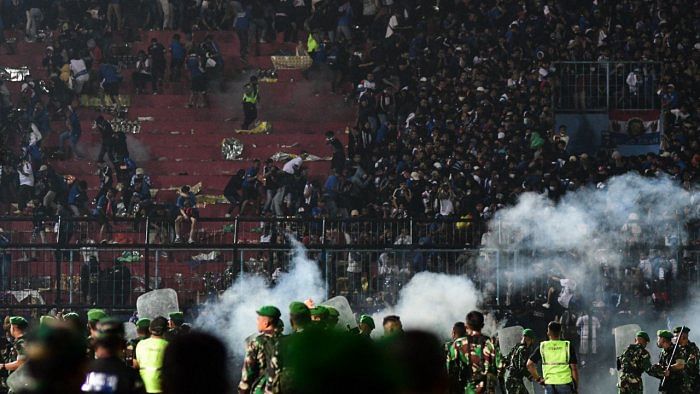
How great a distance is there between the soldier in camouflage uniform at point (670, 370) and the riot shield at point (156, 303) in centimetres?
586

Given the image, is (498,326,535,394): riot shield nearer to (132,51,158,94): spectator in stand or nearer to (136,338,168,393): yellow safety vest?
(136,338,168,393): yellow safety vest

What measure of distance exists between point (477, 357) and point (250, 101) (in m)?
17.1

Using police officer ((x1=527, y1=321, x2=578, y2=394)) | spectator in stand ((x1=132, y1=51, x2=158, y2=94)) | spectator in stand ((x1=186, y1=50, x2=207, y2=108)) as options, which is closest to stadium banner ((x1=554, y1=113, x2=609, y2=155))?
spectator in stand ((x1=186, y1=50, x2=207, y2=108))

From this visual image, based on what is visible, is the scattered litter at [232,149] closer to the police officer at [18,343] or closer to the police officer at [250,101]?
the police officer at [250,101]

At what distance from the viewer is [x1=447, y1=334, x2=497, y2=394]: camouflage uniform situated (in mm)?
10828

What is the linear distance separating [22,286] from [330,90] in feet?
38.7

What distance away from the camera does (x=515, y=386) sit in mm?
14211

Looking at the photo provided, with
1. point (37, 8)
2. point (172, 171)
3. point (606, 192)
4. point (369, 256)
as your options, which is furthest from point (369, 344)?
point (37, 8)

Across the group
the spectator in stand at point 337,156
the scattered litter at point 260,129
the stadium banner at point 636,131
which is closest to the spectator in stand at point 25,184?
the scattered litter at point 260,129

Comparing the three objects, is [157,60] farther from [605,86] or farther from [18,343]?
[18,343]

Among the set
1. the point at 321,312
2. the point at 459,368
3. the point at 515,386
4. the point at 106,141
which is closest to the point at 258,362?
the point at 321,312

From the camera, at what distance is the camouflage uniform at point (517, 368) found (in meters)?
14.1

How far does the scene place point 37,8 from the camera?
2980 cm

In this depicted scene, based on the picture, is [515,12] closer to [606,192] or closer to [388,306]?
[606,192]
